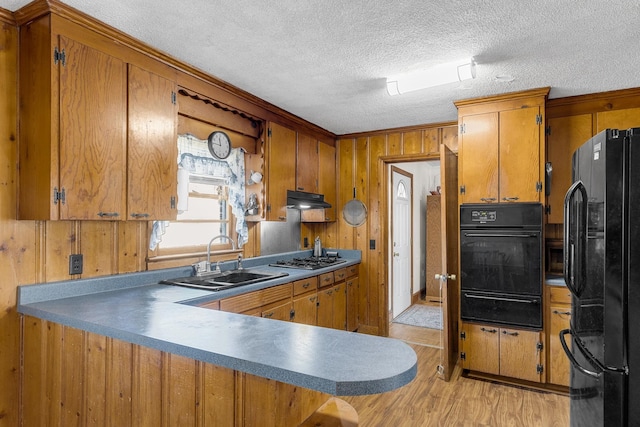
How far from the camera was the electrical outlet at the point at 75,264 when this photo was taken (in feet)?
7.00

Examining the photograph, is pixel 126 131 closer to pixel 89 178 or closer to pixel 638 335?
pixel 89 178

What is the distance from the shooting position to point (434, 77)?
256 cm

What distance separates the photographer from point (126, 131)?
2176mm

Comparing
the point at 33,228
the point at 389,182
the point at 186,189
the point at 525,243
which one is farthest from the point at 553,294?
the point at 33,228

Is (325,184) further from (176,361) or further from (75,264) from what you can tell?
(176,361)

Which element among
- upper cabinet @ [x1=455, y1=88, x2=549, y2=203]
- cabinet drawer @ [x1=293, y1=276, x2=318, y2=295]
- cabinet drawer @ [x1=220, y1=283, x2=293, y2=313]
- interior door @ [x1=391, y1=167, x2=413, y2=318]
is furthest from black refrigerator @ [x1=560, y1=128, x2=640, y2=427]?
interior door @ [x1=391, y1=167, x2=413, y2=318]

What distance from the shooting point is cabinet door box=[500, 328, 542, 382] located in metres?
3.05

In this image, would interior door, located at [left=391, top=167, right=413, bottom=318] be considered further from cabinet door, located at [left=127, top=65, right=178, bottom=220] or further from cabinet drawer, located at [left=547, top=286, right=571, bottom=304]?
cabinet door, located at [left=127, top=65, right=178, bottom=220]

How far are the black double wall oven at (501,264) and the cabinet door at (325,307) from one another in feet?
4.10

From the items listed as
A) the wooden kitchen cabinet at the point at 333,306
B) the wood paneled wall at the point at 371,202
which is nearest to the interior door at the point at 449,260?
the wood paneled wall at the point at 371,202

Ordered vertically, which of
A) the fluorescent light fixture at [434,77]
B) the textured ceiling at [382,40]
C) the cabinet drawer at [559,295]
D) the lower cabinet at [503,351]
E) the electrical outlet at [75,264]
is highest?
the textured ceiling at [382,40]

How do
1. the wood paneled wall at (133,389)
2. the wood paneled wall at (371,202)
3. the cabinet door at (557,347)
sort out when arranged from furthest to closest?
the wood paneled wall at (371,202), the cabinet door at (557,347), the wood paneled wall at (133,389)

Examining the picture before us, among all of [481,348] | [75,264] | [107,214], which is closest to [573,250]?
[481,348]

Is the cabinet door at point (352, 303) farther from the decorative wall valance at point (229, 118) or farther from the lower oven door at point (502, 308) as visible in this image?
the decorative wall valance at point (229, 118)
